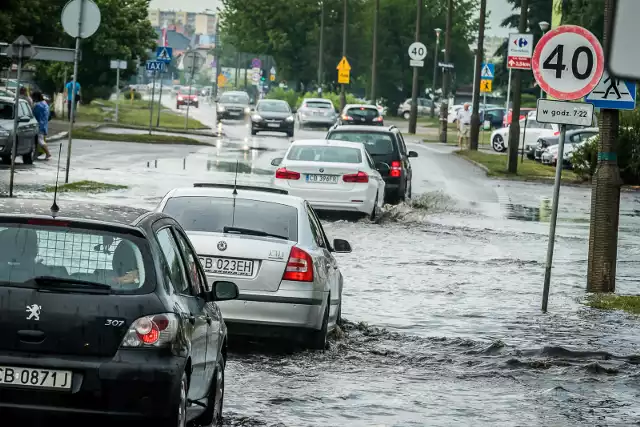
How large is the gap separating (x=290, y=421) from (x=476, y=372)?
3030 mm

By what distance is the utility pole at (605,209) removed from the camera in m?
17.2

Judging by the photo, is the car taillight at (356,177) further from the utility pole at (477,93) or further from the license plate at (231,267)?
the utility pole at (477,93)

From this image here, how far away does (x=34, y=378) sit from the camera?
7164 millimetres

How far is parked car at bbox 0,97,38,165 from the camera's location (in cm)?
3534

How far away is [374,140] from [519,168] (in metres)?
17.7

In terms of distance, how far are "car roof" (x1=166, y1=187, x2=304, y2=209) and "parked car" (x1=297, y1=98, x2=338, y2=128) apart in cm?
6061

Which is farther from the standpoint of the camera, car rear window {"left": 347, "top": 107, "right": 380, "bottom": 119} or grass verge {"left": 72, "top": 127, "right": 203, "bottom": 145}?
car rear window {"left": 347, "top": 107, "right": 380, "bottom": 119}

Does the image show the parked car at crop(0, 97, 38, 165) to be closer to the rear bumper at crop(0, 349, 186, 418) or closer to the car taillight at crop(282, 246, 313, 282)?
the car taillight at crop(282, 246, 313, 282)

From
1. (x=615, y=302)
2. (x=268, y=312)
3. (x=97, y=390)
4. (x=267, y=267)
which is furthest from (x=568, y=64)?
(x=97, y=390)

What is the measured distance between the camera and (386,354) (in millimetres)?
13125

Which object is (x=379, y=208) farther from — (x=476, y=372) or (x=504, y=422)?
(x=504, y=422)

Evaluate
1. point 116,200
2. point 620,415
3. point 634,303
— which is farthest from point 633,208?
point 620,415

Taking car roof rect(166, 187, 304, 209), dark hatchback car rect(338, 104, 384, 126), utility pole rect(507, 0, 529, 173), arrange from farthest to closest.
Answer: dark hatchback car rect(338, 104, 384, 126)
utility pole rect(507, 0, 529, 173)
car roof rect(166, 187, 304, 209)

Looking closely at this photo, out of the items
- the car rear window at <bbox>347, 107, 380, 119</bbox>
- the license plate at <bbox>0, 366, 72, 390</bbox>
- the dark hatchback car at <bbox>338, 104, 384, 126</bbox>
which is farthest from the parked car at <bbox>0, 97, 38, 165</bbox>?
the car rear window at <bbox>347, 107, 380, 119</bbox>
